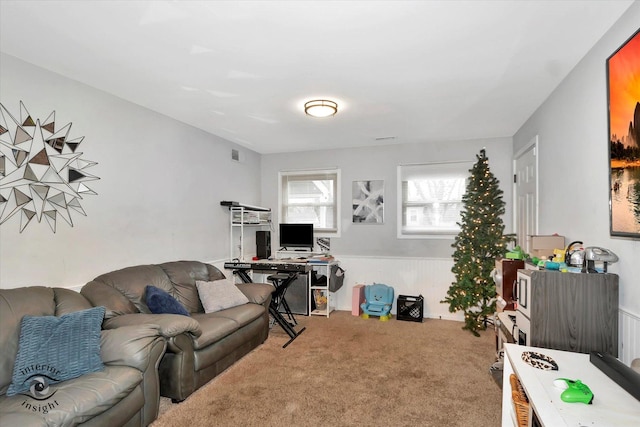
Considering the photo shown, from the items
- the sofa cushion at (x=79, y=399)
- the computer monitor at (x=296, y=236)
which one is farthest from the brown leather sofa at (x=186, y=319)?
the computer monitor at (x=296, y=236)

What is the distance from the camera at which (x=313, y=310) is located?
5.16 m

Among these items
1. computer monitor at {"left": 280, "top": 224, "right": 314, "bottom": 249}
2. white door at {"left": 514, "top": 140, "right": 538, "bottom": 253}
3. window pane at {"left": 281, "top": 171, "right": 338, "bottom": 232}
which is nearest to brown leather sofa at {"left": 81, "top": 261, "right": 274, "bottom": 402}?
computer monitor at {"left": 280, "top": 224, "right": 314, "bottom": 249}

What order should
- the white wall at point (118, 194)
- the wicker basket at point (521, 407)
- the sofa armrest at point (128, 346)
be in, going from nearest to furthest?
1. the wicker basket at point (521, 407)
2. the sofa armrest at point (128, 346)
3. the white wall at point (118, 194)

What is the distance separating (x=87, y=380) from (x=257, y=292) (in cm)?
202

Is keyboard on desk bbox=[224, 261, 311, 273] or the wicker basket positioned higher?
keyboard on desk bbox=[224, 261, 311, 273]

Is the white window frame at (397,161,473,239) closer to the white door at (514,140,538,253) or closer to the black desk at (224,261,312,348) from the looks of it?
the white door at (514,140,538,253)

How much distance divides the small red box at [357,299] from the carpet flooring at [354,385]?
0.80 m

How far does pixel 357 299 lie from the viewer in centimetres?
503

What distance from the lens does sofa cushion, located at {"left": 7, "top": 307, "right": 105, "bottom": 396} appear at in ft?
6.17

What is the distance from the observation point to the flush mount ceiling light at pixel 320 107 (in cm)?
334

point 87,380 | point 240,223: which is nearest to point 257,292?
point 240,223

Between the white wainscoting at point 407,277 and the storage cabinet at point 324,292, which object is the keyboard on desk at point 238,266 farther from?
the white wainscoting at point 407,277

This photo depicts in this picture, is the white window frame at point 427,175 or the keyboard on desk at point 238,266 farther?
the white window frame at point 427,175

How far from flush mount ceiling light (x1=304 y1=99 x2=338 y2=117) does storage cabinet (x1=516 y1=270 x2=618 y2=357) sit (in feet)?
7.45
